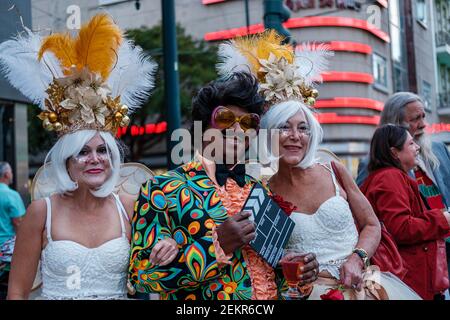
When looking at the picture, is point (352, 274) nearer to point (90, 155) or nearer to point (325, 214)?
point (325, 214)

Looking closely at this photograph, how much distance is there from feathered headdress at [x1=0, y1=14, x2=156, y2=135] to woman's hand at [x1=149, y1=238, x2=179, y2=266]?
757 millimetres

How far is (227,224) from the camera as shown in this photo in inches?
85.4

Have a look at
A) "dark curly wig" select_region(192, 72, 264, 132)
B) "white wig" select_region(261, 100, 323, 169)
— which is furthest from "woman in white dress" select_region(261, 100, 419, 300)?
"dark curly wig" select_region(192, 72, 264, 132)

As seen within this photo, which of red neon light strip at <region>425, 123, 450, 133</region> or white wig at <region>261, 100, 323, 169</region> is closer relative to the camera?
white wig at <region>261, 100, 323, 169</region>

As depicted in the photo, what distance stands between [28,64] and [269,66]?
3.85 feet

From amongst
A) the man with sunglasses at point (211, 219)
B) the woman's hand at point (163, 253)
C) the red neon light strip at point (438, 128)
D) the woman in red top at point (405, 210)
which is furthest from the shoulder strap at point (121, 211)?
the red neon light strip at point (438, 128)

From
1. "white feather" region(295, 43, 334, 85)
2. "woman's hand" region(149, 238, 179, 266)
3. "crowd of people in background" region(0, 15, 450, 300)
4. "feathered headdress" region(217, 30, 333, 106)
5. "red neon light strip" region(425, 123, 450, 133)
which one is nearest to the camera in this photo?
"woman's hand" region(149, 238, 179, 266)

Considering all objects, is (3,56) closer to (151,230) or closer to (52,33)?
(52,33)

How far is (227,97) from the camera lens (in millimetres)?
2418

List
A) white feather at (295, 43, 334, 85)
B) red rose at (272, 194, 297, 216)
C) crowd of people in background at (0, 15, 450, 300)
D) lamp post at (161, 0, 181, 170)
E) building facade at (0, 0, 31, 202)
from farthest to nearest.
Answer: building facade at (0, 0, 31, 202), lamp post at (161, 0, 181, 170), white feather at (295, 43, 334, 85), red rose at (272, 194, 297, 216), crowd of people in background at (0, 15, 450, 300)

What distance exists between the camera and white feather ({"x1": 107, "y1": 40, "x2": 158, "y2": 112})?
2.75m

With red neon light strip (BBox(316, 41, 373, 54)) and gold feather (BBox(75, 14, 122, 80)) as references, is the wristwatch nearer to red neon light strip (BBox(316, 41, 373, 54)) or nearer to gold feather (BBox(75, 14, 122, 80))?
gold feather (BBox(75, 14, 122, 80))
